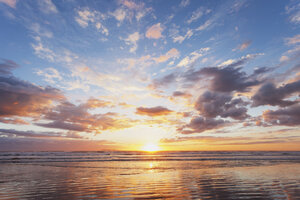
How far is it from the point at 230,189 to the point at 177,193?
433 centimetres

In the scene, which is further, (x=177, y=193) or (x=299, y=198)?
(x=177, y=193)

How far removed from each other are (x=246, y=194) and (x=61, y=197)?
472 inches

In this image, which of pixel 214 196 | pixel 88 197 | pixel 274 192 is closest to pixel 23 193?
pixel 88 197

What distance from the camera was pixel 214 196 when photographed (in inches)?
437

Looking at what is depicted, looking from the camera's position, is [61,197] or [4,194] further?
[4,194]

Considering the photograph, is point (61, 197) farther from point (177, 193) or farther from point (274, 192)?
point (274, 192)

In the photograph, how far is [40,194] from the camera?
1197 cm

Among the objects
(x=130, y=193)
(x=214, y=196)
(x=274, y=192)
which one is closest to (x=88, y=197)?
(x=130, y=193)

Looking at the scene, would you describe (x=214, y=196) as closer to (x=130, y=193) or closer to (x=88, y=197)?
(x=130, y=193)

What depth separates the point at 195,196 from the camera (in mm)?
11023

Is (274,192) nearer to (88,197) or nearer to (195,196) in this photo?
(195,196)

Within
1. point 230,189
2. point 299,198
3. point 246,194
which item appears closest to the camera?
point 299,198

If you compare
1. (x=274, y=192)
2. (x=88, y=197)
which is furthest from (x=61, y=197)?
(x=274, y=192)

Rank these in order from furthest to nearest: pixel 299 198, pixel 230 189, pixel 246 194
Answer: pixel 230 189, pixel 246 194, pixel 299 198
